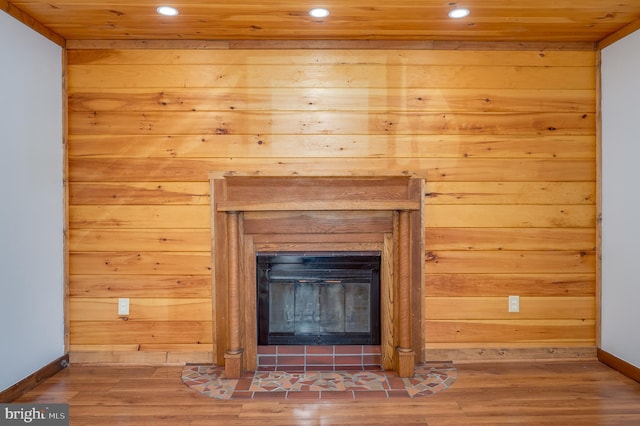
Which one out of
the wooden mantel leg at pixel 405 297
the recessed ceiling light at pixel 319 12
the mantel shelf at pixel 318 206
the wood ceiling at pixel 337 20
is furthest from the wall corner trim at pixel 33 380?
the recessed ceiling light at pixel 319 12

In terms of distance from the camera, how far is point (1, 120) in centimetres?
239

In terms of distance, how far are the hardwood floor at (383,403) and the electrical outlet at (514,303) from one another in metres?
0.40

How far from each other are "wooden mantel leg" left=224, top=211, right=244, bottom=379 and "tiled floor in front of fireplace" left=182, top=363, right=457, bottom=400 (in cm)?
10

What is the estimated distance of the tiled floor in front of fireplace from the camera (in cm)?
256

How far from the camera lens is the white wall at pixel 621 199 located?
272 centimetres

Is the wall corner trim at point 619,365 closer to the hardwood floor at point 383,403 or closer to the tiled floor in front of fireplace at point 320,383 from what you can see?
the hardwood floor at point 383,403

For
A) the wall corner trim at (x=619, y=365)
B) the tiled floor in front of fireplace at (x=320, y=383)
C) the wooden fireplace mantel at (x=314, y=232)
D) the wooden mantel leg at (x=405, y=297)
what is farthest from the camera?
the wooden fireplace mantel at (x=314, y=232)

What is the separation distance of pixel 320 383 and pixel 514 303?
4.66 ft

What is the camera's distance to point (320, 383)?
2697 millimetres

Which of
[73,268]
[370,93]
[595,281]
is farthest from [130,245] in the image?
[595,281]

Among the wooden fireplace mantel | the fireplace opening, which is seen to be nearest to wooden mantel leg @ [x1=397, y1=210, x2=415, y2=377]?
the wooden fireplace mantel

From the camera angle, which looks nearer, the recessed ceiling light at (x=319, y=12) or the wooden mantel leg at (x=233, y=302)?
the recessed ceiling light at (x=319, y=12)
